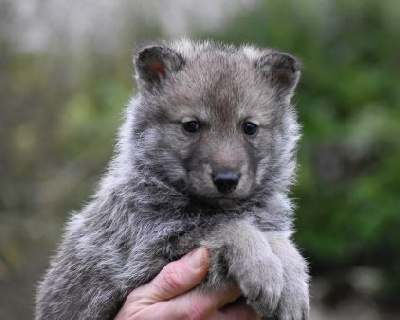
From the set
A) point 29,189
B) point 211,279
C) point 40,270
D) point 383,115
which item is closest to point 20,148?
point 29,189

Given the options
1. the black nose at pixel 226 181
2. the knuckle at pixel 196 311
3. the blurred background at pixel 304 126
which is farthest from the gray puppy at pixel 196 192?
the blurred background at pixel 304 126

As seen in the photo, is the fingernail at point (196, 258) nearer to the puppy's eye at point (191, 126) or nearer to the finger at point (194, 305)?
the finger at point (194, 305)

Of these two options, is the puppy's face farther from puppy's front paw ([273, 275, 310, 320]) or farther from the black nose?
puppy's front paw ([273, 275, 310, 320])

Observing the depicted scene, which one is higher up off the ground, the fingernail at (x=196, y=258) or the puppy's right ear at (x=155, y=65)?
the puppy's right ear at (x=155, y=65)

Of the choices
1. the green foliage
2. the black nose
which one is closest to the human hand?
the black nose

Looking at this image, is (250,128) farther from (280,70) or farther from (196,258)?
(196,258)

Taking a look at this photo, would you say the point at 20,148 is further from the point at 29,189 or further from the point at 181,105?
the point at 181,105

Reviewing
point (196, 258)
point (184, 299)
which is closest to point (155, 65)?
point (196, 258)
